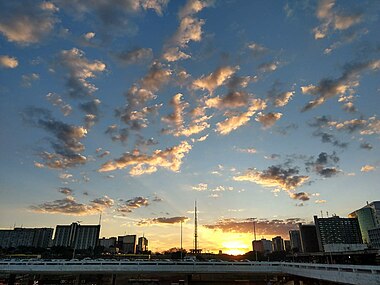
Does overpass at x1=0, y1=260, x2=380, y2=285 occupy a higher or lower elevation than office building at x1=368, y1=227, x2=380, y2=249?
lower

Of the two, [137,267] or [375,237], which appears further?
[375,237]

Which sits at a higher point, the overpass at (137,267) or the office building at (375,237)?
the office building at (375,237)

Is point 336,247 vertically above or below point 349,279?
above

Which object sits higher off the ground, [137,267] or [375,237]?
[375,237]

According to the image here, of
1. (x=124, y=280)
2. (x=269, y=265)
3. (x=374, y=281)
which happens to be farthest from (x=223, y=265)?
(x=124, y=280)

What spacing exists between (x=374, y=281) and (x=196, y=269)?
33.2 meters

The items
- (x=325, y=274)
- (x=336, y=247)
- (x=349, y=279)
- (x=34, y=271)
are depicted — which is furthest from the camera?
(x=336, y=247)

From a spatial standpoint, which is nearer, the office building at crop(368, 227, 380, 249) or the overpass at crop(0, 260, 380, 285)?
Result: the overpass at crop(0, 260, 380, 285)

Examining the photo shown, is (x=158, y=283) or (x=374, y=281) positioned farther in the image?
(x=158, y=283)

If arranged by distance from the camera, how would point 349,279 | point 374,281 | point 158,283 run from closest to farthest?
point 374,281 → point 349,279 → point 158,283

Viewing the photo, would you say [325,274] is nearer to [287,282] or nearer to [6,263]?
[287,282]

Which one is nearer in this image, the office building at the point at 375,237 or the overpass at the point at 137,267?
the overpass at the point at 137,267

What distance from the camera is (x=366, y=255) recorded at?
263ft

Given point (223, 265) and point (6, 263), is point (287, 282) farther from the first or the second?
point (6, 263)
